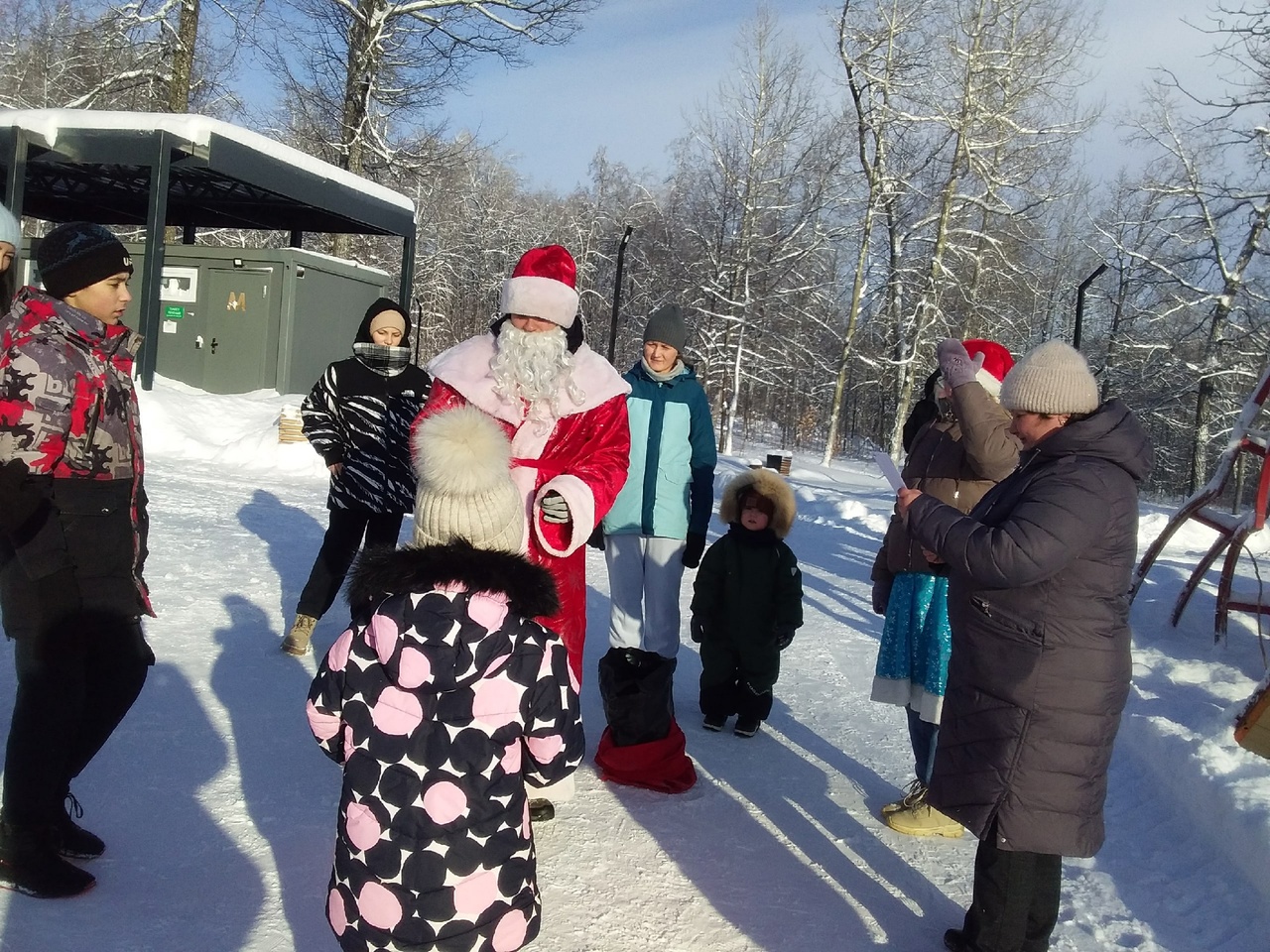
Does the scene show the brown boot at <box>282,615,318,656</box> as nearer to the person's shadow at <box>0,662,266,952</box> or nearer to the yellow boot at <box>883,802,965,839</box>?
the person's shadow at <box>0,662,266,952</box>

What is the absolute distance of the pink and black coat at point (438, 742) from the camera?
190cm

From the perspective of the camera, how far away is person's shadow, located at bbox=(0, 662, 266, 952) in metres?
2.43

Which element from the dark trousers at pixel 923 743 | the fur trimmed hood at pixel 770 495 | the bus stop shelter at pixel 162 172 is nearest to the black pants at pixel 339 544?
the fur trimmed hood at pixel 770 495

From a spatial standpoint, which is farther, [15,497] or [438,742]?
[15,497]

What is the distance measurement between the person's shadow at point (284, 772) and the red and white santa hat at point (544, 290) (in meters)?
1.77

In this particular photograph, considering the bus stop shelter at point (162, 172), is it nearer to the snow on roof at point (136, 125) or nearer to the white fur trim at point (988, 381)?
the snow on roof at point (136, 125)

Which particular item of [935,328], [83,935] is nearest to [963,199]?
[935,328]

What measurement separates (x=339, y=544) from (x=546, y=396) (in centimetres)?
213

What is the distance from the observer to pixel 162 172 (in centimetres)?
1250

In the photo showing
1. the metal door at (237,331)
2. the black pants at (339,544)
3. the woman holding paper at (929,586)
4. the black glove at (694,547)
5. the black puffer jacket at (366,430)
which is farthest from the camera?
the metal door at (237,331)

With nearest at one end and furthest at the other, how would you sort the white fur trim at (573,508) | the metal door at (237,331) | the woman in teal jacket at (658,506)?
the white fur trim at (573,508), the woman in teal jacket at (658,506), the metal door at (237,331)

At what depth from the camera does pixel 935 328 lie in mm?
24844

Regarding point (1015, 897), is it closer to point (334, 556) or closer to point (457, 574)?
point (457, 574)

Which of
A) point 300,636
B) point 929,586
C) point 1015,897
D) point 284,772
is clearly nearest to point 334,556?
point 300,636
